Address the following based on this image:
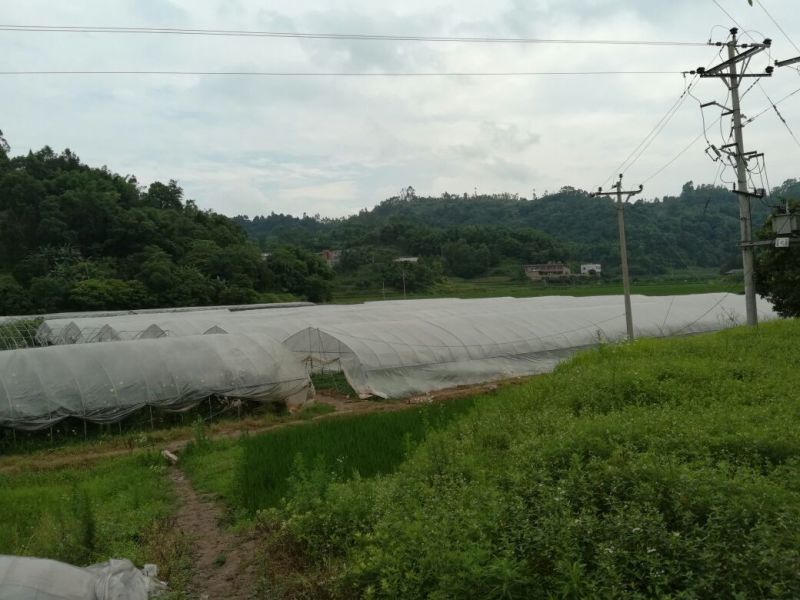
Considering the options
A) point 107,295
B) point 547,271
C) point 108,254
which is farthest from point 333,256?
point 107,295

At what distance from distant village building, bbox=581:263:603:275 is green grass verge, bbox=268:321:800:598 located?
56126 mm

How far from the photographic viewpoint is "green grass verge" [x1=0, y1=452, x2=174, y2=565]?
613cm

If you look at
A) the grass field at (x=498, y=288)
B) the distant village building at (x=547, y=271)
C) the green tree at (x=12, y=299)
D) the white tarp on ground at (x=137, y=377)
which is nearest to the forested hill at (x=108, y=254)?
the green tree at (x=12, y=299)

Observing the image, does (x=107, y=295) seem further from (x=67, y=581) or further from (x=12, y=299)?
(x=67, y=581)

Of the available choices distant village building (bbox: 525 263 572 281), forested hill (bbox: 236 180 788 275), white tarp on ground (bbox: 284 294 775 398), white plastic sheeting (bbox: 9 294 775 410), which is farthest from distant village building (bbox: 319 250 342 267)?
white tarp on ground (bbox: 284 294 775 398)

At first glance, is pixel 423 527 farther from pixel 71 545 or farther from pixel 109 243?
pixel 109 243

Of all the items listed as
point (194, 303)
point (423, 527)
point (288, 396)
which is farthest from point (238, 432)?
point (194, 303)

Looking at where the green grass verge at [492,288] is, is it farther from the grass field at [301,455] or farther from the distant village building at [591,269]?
the grass field at [301,455]

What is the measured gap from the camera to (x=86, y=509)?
20.3ft

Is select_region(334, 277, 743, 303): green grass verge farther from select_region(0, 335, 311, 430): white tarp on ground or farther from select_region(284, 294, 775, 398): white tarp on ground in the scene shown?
select_region(0, 335, 311, 430): white tarp on ground

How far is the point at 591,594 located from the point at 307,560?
2.74 m

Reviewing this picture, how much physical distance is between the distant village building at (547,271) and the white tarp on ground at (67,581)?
2322 inches

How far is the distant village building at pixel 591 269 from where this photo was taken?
6281cm

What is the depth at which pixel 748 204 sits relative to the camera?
1714cm
